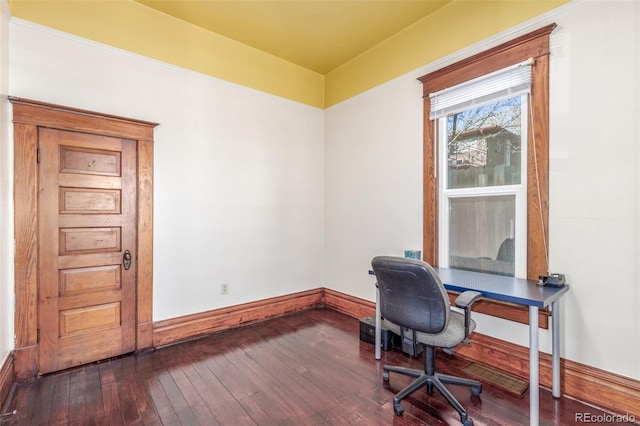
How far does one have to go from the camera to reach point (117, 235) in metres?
2.76

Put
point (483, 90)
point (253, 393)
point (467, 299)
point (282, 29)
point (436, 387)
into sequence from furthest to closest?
point (282, 29) < point (483, 90) < point (253, 393) < point (436, 387) < point (467, 299)

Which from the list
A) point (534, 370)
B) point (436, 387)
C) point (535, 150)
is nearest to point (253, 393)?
point (436, 387)

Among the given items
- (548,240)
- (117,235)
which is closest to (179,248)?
(117,235)

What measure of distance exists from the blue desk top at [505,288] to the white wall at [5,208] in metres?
3.21

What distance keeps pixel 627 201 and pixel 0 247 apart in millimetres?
4201

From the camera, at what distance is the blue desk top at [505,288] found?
1.82 metres

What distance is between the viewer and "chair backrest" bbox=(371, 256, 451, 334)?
1849mm

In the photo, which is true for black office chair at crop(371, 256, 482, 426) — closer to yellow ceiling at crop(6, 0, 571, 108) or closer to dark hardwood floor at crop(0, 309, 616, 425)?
dark hardwood floor at crop(0, 309, 616, 425)

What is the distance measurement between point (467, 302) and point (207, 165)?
275 centimetres

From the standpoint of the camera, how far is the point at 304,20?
10.1 feet

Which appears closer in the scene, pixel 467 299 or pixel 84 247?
pixel 467 299

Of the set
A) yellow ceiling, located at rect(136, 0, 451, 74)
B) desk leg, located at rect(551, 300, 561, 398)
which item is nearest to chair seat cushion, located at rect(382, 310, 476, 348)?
desk leg, located at rect(551, 300, 561, 398)

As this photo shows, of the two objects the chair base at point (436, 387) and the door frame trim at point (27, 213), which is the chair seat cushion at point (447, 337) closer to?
the chair base at point (436, 387)

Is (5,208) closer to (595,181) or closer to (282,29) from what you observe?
(282,29)
